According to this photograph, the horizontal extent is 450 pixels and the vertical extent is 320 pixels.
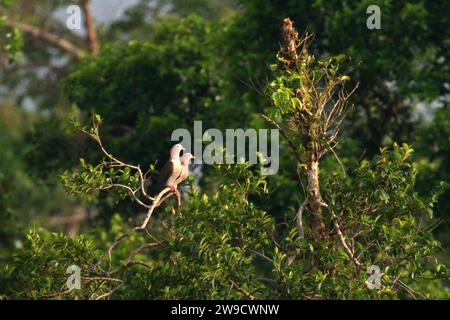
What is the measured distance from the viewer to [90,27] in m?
32.1

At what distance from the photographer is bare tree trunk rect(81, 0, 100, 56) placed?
3144cm

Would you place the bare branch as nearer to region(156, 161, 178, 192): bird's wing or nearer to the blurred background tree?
the blurred background tree

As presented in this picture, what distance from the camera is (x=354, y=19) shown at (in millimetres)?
18906

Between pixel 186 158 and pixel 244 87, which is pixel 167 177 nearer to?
pixel 186 158

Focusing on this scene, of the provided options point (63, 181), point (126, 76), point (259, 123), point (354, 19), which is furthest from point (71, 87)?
point (63, 181)

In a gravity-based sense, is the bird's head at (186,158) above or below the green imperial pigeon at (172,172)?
above

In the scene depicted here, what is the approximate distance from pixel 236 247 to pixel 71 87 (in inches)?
389

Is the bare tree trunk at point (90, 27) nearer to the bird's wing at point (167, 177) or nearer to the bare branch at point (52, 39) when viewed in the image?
the bare branch at point (52, 39)

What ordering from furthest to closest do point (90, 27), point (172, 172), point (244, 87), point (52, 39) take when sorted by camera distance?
point (52, 39) < point (90, 27) < point (244, 87) < point (172, 172)

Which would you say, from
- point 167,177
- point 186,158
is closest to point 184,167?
point 186,158

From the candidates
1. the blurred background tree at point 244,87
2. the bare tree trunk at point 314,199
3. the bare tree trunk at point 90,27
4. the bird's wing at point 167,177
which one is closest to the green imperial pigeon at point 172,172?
the bird's wing at point 167,177

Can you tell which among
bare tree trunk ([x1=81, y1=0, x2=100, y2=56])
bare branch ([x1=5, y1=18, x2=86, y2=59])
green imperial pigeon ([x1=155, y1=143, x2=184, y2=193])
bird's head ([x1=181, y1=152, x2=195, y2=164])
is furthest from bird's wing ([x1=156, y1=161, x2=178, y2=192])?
bare branch ([x1=5, y1=18, x2=86, y2=59])

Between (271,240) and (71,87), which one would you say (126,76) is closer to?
(71,87)

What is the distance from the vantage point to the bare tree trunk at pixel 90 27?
103ft
